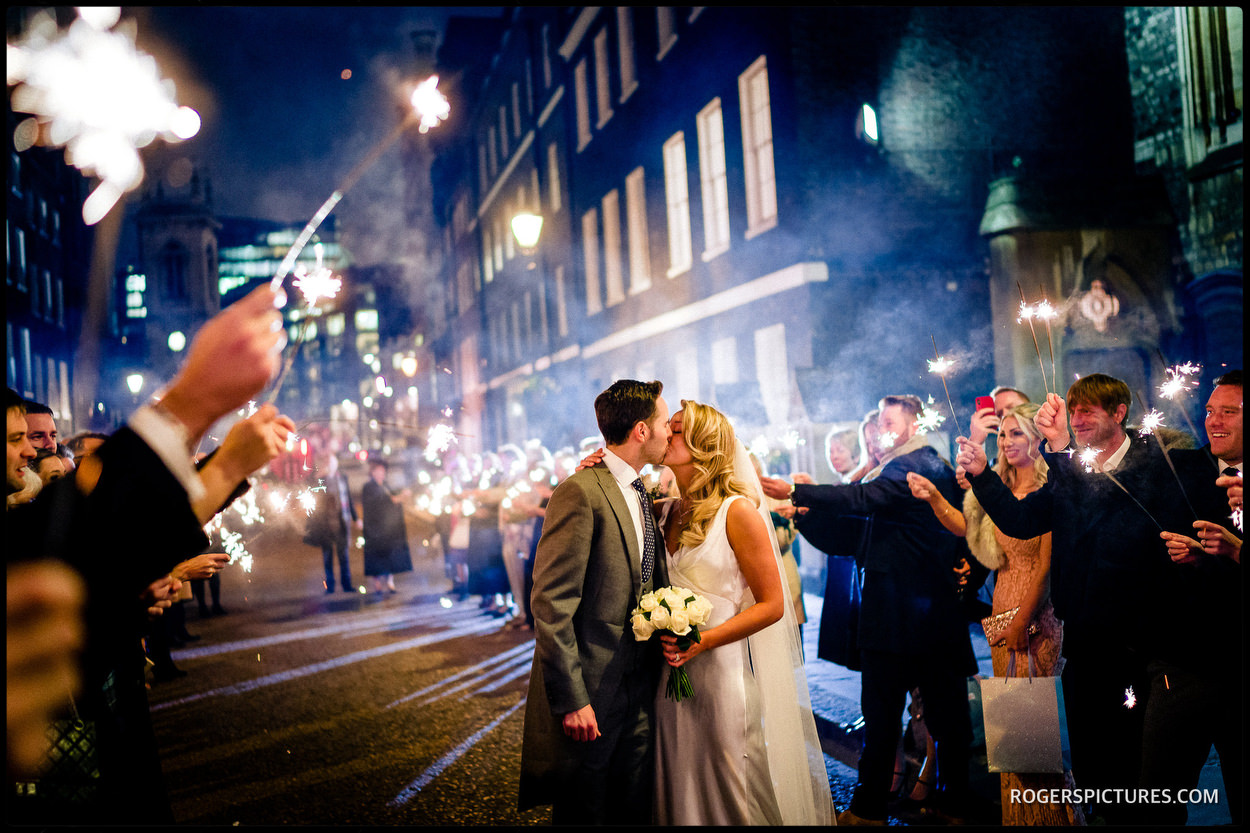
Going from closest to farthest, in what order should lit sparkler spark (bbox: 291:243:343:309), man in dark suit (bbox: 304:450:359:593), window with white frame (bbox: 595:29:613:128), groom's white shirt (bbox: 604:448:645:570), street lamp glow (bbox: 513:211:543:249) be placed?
lit sparkler spark (bbox: 291:243:343:309), groom's white shirt (bbox: 604:448:645:570), street lamp glow (bbox: 513:211:543:249), man in dark suit (bbox: 304:450:359:593), window with white frame (bbox: 595:29:613:128)

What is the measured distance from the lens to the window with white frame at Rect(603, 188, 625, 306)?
20203mm

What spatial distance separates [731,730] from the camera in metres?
3.14

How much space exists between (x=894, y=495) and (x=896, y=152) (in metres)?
10.1

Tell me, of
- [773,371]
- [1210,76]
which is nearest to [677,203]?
[773,371]

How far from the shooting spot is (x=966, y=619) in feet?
14.3

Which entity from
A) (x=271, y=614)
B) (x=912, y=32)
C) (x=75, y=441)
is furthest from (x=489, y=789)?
(x=912, y=32)

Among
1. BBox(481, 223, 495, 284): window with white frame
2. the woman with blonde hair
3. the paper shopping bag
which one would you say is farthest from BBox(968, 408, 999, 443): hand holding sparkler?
BBox(481, 223, 495, 284): window with white frame

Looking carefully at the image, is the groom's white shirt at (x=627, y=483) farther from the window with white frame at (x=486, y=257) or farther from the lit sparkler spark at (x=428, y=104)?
the window with white frame at (x=486, y=257)

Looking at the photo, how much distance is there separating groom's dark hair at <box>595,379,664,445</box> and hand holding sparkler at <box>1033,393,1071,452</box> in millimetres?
1827

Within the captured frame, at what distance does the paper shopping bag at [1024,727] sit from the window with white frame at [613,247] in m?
17.2

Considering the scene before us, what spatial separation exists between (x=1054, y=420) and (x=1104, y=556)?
0.66 meters

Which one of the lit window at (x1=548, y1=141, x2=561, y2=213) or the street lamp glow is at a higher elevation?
the lit window at (x1=548, y1=141, x2=561, y2=213)

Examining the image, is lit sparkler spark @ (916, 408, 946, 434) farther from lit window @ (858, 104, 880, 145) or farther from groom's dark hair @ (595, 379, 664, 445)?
lit window @ (858, 104, 880, 145)

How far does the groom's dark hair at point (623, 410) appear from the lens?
3.35 metres
